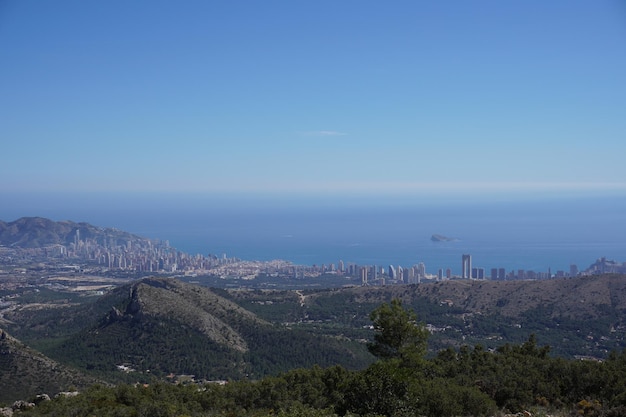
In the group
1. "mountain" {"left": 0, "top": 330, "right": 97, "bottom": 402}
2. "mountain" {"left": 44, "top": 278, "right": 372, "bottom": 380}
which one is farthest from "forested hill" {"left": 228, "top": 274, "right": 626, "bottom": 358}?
"mountain" {"left": 0, "top": 330, "right": 97, "bottom": 402}

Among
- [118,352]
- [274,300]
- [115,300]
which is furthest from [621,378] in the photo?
[115,300]

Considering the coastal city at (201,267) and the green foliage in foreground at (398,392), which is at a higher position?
the green foliage in foreground at (398,392)

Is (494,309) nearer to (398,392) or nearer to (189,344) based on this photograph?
(189,344)

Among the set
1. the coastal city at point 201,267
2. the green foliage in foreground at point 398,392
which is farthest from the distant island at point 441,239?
the green foliage in foreground at point 398,392

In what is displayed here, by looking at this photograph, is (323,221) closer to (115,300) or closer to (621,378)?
(115,300)

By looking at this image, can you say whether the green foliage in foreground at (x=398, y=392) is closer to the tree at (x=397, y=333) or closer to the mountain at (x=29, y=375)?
the tree at (x=397, y=333)

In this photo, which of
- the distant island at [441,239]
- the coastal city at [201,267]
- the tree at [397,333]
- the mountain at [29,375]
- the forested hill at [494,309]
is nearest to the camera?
the tree at [397,333]
